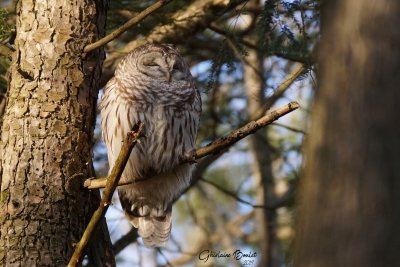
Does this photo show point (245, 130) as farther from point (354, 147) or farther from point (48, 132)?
point (354, 147)

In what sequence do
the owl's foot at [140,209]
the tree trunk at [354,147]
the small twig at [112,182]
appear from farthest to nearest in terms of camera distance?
the owl's foot at [140,209], the small twig at [112,182], the tree trunk at [354,147]

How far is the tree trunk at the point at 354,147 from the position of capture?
222cm

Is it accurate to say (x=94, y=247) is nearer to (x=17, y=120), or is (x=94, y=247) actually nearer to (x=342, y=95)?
(x=17, y=120)

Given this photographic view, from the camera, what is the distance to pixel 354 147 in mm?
2297

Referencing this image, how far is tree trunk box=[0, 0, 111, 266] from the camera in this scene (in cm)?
395

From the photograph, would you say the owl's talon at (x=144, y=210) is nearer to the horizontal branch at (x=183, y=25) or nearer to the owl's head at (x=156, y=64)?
the owl's head at (x=156, y=64)

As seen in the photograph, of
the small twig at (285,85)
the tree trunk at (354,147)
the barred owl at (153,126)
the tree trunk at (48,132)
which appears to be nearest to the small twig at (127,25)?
the tree trunk at (48,132)

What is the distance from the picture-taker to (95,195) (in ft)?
14.1

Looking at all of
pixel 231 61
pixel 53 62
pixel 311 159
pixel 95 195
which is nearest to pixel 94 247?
pixel 95 195

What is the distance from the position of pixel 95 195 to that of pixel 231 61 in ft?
4.85

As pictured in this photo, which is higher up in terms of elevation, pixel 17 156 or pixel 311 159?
pixel 17 156

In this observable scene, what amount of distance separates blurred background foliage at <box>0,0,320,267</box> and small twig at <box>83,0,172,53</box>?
554 mm

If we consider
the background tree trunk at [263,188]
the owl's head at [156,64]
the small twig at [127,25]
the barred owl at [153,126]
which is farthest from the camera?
the background tree trunk at [263,188]

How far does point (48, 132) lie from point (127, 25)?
0.67m
